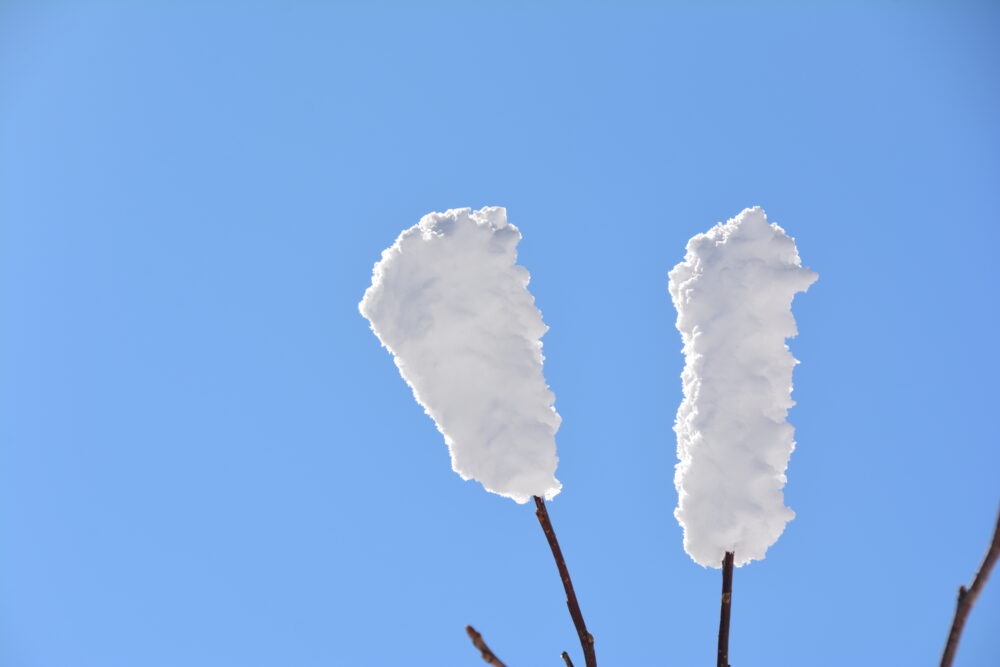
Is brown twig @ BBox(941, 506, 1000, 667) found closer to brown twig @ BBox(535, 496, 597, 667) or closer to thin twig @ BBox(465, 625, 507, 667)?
brown twig @ BBox(535, 496, 597, 667)

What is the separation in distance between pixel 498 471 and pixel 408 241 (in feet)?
3.42

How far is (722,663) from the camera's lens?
2848 mm

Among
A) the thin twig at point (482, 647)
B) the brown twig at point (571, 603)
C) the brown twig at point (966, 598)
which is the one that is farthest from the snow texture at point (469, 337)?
the brown twig at point (966, 598)

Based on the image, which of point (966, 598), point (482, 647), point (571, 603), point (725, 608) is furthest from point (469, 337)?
point (966, 598)

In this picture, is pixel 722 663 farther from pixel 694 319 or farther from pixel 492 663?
pixel 694 319

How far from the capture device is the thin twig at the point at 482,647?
2.43m

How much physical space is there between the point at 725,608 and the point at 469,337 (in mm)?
1493

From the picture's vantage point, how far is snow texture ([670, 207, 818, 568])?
315cm

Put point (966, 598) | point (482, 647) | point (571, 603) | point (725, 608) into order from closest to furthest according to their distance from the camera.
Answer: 1. point (966, 598)
2. point (482, 647)
3. point (571, 603)
4. point (725, 608)

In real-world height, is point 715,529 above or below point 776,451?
below

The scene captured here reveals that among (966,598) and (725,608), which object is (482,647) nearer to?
(725,608)

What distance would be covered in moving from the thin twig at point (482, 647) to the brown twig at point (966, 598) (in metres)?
1.42

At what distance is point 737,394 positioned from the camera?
3203mm

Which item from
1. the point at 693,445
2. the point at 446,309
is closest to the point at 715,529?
the point at 693,445
